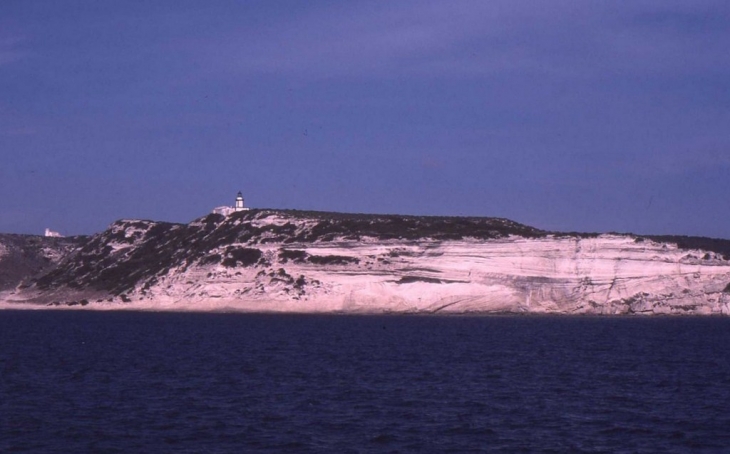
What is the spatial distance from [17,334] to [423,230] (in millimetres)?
38053

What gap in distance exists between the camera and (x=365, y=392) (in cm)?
2811

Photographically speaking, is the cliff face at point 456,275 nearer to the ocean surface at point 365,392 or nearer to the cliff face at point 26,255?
the ocean surface at point 365,392

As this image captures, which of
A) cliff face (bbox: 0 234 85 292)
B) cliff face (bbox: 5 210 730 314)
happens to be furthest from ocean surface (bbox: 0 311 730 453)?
cliff face (bbox: 0 234 85 292)

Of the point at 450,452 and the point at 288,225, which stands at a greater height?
the point at 288,225

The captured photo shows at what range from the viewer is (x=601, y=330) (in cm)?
5738

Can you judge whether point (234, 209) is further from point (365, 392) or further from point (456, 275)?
point (365, 392)

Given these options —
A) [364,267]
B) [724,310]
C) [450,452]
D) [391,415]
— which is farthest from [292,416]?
[724,310]

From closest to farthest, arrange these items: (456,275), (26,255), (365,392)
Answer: (365,392) < (456,275) < (26,255)

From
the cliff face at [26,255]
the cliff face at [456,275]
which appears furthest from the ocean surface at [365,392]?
the cliff face at [26,255]

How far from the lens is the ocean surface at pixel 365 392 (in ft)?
68.4

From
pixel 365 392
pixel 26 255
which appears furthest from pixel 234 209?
pixel 365 392

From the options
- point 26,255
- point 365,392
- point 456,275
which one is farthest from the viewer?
point 26,255

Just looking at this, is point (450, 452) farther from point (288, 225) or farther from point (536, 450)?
point (288, 225)

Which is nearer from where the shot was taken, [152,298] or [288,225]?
[152,298]
